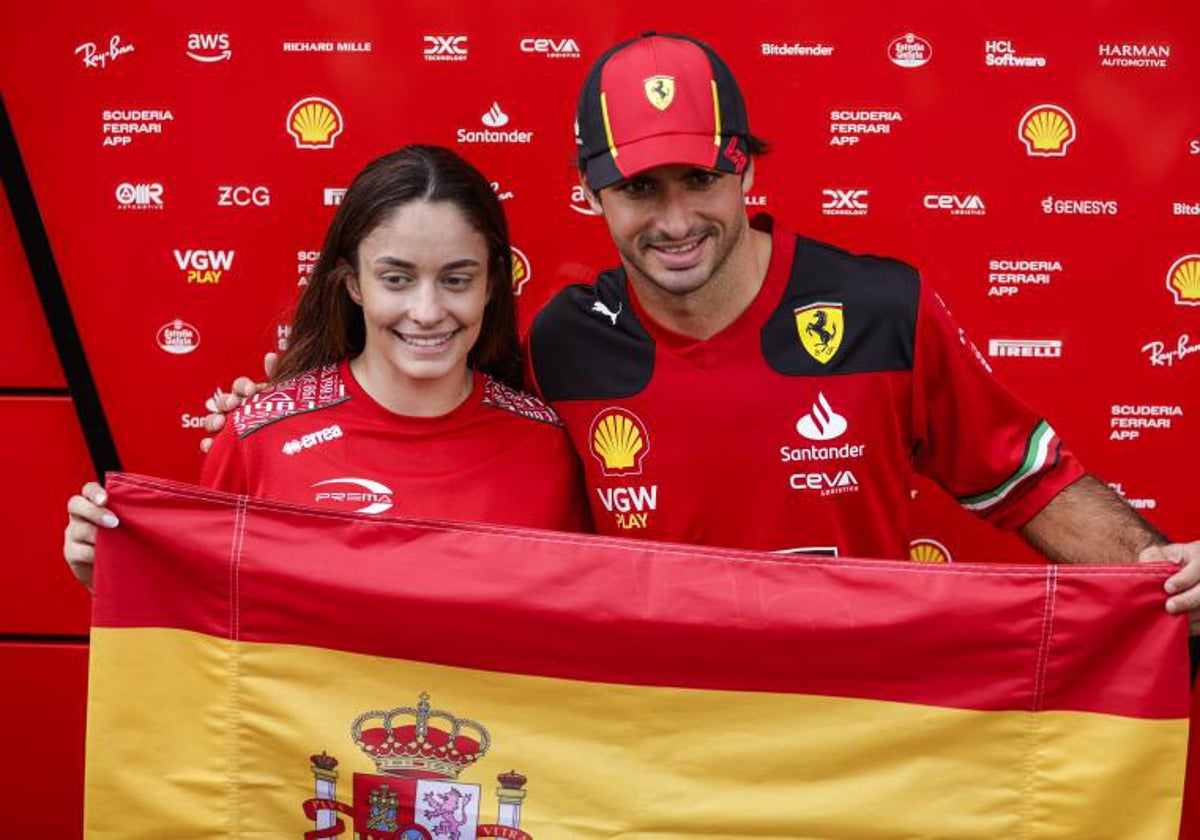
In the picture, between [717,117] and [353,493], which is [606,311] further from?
[353,493]

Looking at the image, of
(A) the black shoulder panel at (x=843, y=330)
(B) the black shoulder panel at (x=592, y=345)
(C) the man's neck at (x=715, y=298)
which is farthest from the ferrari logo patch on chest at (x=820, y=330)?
(B) the black shoulder panel at (x=592, y=345)

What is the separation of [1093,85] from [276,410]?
2136 millimetres

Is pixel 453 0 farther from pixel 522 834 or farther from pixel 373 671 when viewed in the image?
pixel 522 834

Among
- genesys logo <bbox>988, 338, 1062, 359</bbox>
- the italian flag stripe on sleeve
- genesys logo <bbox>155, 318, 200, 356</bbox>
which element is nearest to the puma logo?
the italian flag stripe on sleeve

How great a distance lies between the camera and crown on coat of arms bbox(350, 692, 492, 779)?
2.31 m

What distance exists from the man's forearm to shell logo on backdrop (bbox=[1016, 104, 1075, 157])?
1.00m

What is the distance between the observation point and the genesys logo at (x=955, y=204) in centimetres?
329

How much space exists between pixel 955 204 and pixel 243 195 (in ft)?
6.00

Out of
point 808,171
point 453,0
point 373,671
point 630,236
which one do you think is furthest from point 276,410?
point 808,171

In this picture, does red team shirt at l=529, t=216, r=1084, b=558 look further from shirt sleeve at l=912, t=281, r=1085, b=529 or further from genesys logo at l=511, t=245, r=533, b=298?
genesys logo at l=511, t=245, r=533, b=298

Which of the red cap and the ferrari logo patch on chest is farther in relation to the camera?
the ferrari logo patch on chest

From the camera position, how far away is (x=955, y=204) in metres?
3.29

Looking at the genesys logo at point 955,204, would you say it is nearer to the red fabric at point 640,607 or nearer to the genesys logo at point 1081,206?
the genesys logo at point 1081,206

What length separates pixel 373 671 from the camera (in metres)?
2.34
